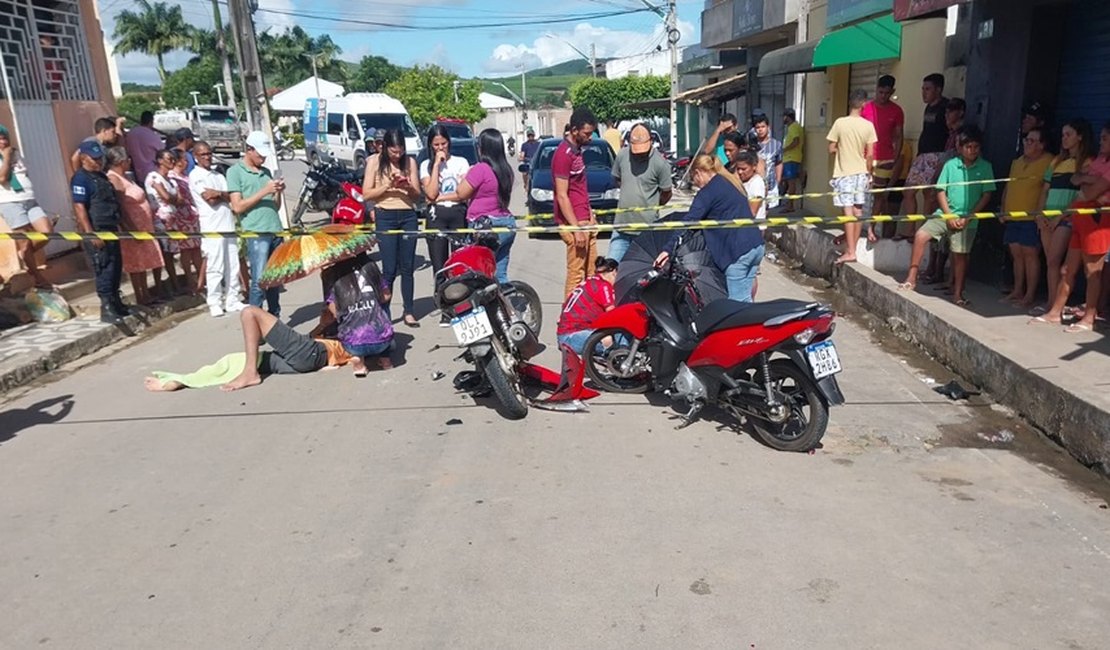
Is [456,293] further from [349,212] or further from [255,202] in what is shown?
[255,202]

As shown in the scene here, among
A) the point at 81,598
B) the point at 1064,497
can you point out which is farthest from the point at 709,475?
the point at 81,598

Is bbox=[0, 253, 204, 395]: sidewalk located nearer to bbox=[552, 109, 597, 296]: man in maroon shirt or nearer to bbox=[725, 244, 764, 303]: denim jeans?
bbox=[552, 109, 597, 296]: man in maroon shirt

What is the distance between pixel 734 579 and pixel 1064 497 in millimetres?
2087

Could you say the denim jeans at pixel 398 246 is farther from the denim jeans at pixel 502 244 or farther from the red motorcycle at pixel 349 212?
the red motorcycle at pixel 349 212

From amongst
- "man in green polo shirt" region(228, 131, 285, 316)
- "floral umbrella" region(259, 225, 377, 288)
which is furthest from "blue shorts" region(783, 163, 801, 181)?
"floral umbrella" region(259, 225, 377, 288)

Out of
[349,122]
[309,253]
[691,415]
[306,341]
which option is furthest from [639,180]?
[349,122]

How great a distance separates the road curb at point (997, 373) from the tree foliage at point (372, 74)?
79.8 meters

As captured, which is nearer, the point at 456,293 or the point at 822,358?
the point at 822,358

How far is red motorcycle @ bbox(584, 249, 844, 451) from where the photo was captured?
4598 mm

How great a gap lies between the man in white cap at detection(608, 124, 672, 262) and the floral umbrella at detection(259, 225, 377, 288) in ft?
7.85

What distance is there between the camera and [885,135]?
980cm

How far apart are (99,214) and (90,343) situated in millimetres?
1280

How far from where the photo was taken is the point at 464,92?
53.0 m

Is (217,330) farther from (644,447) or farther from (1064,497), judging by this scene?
(1064,497)
